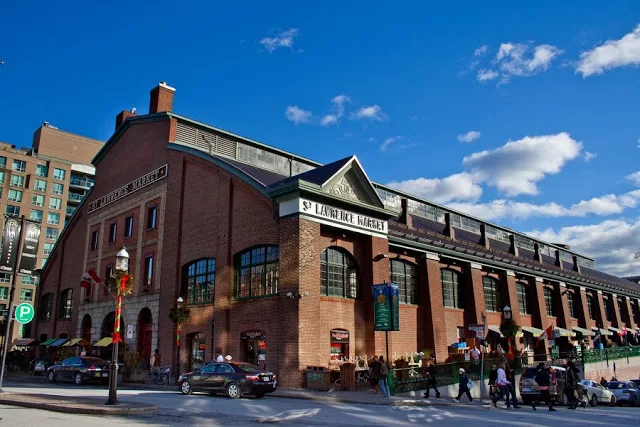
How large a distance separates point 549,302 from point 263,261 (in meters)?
29.4

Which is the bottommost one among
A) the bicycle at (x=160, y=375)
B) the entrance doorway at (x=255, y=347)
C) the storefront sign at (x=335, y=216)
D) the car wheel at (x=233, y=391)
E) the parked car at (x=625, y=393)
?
the parked car at (x=625, y=393)

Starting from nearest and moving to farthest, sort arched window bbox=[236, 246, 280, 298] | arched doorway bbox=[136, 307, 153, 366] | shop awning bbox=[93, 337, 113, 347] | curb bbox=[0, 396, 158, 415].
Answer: curb bbox=[0, 396, 158, 415] → arched window bbox=[236, 246, 280, 298] → arched doorway bbox=[136, 307, 153, 366] → shop awning bbox=[93, 337, 113, 347]

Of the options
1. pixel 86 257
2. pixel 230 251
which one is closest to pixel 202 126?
pixel 230 251

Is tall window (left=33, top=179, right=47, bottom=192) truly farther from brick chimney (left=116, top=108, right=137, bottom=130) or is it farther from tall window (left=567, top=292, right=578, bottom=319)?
tall window (left=567, top=292, right=578, bottom=319)

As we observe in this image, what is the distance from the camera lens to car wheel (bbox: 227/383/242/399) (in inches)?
805

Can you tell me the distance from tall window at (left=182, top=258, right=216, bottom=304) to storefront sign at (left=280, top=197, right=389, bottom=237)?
7011mm

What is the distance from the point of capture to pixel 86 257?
42.6m

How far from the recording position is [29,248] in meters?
19.1

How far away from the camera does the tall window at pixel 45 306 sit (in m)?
46.7

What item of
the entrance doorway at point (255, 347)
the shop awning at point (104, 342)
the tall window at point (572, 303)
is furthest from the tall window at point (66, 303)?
the tall window at point (572, 303)

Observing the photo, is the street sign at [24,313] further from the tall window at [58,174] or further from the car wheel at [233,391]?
the tall window at [58,174]

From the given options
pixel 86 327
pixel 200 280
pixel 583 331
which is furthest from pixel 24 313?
pixel 583 331

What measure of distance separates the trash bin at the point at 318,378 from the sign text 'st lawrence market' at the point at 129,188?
17.7 metres

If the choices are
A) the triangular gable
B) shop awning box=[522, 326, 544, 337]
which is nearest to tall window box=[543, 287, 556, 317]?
shop awning box=[522, 326, 544, 337]
